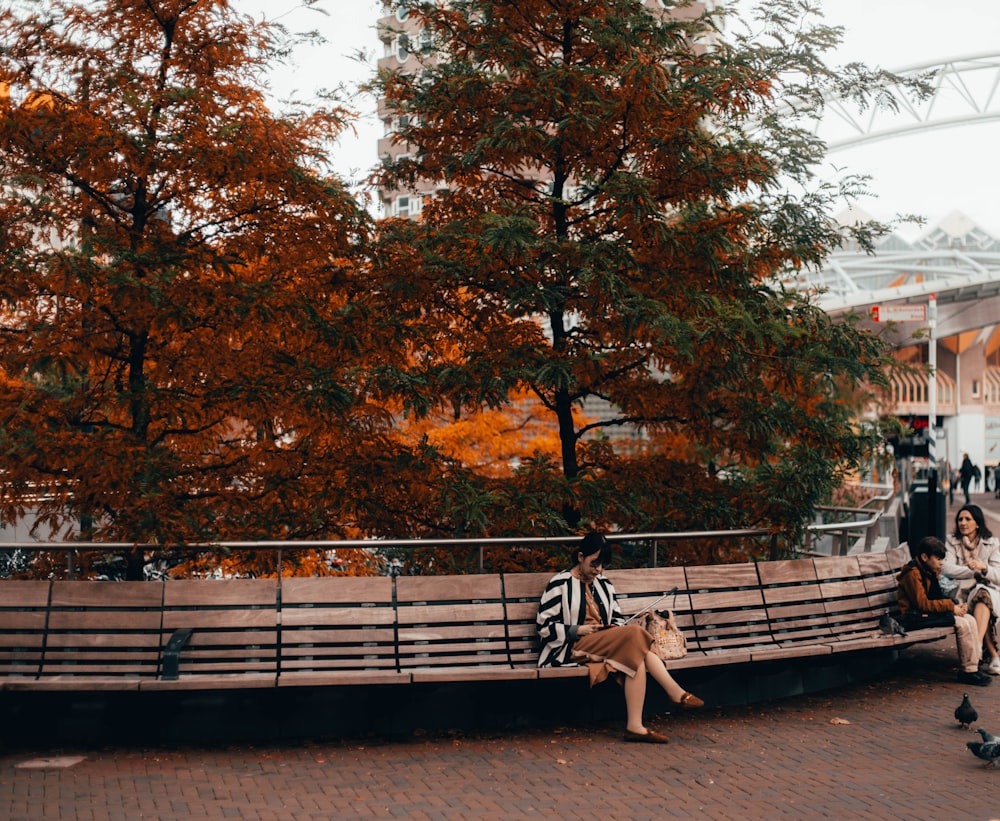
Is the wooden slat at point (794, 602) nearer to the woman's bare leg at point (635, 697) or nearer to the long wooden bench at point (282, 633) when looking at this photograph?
the long wooden bench at point (282, 633)

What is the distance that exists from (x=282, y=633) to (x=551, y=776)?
2.05 metres

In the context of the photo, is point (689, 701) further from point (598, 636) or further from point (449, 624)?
point (449, 624)

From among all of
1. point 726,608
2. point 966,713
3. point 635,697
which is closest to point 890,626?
point 726,608

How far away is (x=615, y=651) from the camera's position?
8.32 m

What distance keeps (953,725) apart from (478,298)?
5.82m

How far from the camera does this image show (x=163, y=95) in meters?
9.62

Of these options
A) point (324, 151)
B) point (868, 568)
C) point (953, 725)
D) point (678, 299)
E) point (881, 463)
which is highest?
point (324, 151)

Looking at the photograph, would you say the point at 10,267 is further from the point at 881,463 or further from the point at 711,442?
the point at 881,463

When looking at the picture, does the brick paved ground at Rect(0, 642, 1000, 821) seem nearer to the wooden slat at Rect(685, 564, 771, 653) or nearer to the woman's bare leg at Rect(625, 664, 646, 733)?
the woman's bare leg at Rect(625, 664, 646, 733)

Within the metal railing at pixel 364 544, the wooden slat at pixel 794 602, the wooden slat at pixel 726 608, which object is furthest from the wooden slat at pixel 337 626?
the wooden slat at pixel 794 602

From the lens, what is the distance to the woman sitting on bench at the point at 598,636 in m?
8.23

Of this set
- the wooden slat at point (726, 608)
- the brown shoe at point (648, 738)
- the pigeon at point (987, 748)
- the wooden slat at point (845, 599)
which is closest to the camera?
the pigeon at point (987, 748)

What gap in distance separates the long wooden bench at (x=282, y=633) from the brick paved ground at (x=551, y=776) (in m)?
0.44

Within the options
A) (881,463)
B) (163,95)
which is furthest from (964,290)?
(163,95)
